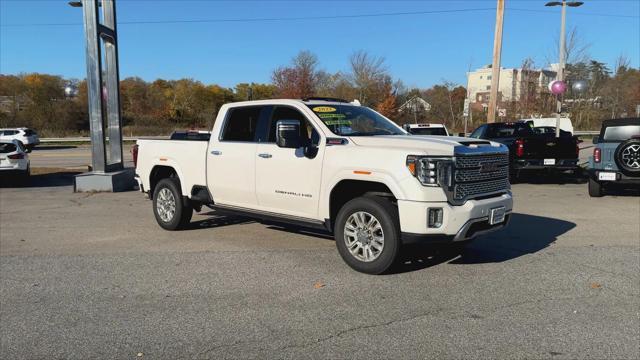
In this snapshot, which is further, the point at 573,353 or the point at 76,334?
the point at 76,334

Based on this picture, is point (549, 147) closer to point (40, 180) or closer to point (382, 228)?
point (382, 228)

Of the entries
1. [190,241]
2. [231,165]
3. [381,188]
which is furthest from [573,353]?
[190,241]

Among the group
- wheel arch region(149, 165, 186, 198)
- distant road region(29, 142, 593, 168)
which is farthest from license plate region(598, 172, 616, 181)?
distant road region(29, 142, 593, 168)

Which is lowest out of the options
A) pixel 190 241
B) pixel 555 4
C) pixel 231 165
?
pixel 190 241

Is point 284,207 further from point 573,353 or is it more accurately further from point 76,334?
point 573,353

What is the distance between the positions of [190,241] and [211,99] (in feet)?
238

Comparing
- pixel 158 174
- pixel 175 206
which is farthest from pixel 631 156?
pixel 158 174

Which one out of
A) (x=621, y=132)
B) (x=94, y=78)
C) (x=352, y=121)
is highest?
(x=94, y=78)

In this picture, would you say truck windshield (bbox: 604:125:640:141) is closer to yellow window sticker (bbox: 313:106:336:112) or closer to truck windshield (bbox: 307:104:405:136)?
truck windshield (bbox: 307:104:405:136)

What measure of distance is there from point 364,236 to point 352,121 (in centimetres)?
161

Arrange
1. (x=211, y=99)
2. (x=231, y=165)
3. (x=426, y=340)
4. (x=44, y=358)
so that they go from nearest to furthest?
(x=44, y=358) < (x=426, y=340) < (x=231, y=165) < (x=211, y=99)

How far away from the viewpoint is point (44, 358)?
3.67 metres

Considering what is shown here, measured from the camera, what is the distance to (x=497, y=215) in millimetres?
5691

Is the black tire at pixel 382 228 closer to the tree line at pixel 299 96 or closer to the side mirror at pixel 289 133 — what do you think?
the side mirror at pixel 289 133
